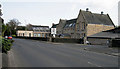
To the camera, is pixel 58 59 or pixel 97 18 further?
pixel 97 18

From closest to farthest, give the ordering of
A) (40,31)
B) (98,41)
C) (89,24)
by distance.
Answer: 1. (98,41)
2. (89,24)
3. (40,31)

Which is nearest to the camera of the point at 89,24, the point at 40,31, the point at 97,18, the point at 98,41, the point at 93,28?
the point at 98,41

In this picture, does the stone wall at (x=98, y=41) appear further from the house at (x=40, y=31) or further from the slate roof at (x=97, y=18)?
the house at (x=40, y=31)

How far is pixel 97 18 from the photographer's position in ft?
175

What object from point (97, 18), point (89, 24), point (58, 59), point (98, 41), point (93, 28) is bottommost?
point (98, 41)

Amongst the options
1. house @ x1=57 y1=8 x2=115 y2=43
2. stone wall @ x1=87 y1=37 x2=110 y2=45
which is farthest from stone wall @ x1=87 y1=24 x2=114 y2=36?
stone wall @ x1=87 y1=37 x2=110 y2=45

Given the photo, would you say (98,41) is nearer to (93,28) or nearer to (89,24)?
(93,28)

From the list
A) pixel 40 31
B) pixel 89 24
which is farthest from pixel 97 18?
pixel 40 31

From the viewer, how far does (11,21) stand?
107250 millimetres

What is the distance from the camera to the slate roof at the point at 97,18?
5072cm

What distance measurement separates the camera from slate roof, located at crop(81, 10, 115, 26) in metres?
50.7

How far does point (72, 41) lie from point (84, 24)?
34.7 ft

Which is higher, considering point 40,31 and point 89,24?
point 89,24

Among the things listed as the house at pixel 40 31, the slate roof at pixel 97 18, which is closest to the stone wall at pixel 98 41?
the slate roof at pixel 97 18
